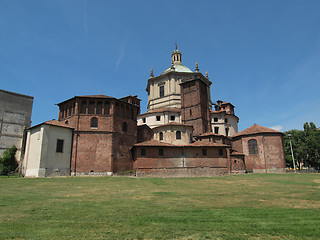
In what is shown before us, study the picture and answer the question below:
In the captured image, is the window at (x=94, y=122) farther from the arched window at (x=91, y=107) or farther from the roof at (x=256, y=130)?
the roof at (x=256, y=130)

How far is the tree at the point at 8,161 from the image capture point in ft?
123

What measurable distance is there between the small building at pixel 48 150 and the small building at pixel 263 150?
31.4 metres

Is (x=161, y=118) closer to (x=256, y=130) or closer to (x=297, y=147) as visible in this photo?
(x=256, y=130)

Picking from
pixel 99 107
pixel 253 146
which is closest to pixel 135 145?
pixel 99 107

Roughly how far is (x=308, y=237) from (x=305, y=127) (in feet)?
190

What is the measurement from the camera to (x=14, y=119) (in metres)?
42.9

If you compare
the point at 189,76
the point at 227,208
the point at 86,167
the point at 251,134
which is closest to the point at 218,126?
the point at 251,134

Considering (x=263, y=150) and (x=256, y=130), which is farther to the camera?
(x=256, y=130)

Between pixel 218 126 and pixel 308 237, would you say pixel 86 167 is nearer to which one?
pixel 218 126

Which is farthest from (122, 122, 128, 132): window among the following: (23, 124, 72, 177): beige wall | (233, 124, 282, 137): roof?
(233, 124, 282, 137): roof

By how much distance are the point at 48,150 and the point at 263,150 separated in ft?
117

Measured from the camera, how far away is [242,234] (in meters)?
5.74

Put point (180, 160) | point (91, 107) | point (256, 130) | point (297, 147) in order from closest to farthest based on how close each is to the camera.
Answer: point (180, 160) < point (91, 107) < point (256, 130) < point (297, 147)

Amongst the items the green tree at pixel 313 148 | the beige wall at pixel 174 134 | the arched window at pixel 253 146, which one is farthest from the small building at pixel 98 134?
the green tree at pixel 313 148
